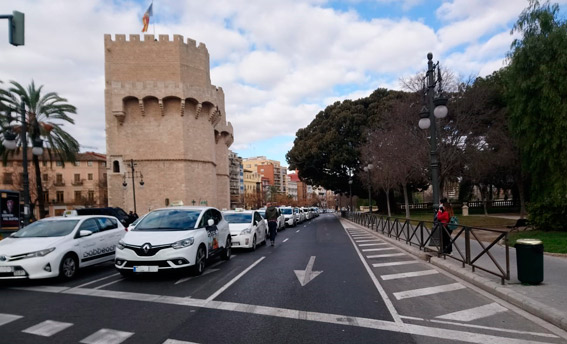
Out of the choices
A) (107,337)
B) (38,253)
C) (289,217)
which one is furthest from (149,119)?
(107,337)

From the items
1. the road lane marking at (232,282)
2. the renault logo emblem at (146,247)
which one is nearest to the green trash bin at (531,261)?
the road lane marking at (232,282)

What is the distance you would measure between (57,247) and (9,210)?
14633 mm

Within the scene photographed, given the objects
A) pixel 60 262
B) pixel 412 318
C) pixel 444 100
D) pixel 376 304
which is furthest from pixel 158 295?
pixel 444 100

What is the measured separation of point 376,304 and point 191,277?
4382 millimetres

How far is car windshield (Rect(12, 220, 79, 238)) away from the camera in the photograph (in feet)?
30.2

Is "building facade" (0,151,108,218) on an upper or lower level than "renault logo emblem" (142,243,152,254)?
upper

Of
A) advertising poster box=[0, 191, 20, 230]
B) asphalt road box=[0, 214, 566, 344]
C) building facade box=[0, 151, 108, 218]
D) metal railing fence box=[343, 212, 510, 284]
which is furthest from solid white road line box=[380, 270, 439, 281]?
building facade box=[0, 151, 108, 218]

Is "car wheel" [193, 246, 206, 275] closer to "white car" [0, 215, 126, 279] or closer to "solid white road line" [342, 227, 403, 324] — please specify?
"white car" [0, 215, 126, 279]

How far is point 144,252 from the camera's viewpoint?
8219 mm

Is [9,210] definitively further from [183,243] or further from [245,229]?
[183,243]

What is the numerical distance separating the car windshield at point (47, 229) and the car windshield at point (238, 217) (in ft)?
20.9

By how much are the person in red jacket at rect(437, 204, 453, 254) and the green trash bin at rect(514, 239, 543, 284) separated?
11.0 feet

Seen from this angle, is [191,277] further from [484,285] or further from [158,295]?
[484,285]

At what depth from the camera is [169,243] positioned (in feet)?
27.2
